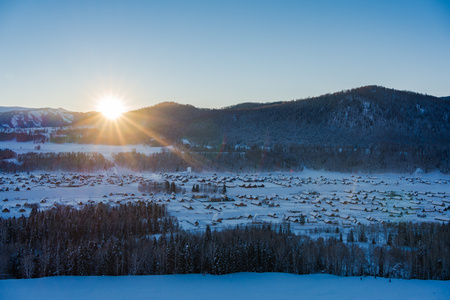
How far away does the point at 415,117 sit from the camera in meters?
114

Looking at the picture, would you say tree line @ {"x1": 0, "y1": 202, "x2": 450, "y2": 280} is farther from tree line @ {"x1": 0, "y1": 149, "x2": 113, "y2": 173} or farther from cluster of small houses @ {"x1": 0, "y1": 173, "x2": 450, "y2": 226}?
tree line @ {"x1": 0, "y1": 149, "x2": 113, "y2": 173}

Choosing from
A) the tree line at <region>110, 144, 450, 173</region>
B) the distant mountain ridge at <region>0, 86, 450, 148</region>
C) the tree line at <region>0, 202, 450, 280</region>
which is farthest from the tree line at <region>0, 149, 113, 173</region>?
the tree line at <region>0, 202, 450, 280</region>

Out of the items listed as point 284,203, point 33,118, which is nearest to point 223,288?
point 284,203

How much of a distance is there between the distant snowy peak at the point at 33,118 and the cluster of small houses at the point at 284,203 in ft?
422

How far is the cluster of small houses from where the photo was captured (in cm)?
3002

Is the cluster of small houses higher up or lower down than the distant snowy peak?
lower down

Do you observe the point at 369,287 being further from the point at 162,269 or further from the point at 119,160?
the point at 119,160

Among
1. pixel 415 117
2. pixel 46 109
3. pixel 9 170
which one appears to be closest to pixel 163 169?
pixel 9 170

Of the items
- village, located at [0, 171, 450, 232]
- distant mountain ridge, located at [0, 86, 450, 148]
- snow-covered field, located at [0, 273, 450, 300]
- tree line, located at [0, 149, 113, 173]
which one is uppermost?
distant mountain ridge, located at [0, 86, 450, 148]

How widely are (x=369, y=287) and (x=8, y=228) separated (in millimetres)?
21411

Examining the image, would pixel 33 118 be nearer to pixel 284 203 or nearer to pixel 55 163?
pixel 55 163

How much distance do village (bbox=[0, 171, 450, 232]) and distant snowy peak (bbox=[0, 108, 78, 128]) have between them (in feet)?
427

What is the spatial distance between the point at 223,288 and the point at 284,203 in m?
22.6

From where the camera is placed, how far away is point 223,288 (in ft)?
52.2
